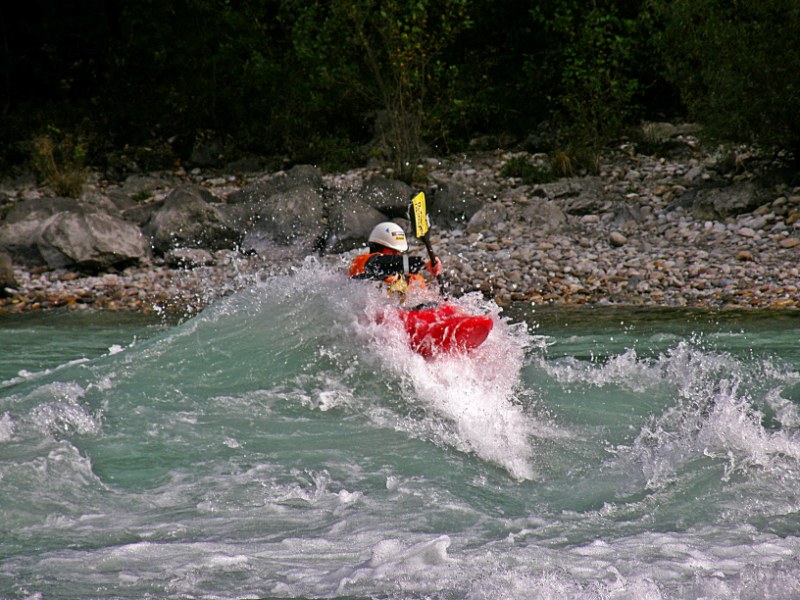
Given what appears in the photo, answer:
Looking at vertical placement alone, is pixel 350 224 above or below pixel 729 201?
above

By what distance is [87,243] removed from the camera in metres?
11.1

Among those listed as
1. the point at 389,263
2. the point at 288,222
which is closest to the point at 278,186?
the point at 288,222

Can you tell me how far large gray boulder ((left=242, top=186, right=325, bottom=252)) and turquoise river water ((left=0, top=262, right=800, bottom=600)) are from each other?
4.48m

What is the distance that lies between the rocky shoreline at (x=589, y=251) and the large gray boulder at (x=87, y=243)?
127 mm

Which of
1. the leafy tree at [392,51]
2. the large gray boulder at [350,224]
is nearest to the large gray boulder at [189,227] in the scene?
the large gray boulder at [350,224]

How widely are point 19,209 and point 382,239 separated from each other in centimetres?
682

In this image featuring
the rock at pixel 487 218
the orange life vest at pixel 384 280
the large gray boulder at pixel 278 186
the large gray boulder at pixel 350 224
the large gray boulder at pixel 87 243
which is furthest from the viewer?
the large gray boulder at pixel 278 186

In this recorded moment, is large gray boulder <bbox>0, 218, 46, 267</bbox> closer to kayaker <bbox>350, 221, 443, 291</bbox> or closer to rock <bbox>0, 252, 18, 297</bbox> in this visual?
rock <bbox>0, 252, 18, 297</bbox>

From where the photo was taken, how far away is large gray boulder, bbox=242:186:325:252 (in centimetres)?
1188

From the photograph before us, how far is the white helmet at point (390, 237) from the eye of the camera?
23.9 feet

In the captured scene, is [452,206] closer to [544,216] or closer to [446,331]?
[544,216]

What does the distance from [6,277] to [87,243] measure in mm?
1052

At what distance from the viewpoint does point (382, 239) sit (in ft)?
23.9

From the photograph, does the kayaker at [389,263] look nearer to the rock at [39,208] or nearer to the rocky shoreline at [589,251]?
the rocky shoreline at [589,251]
